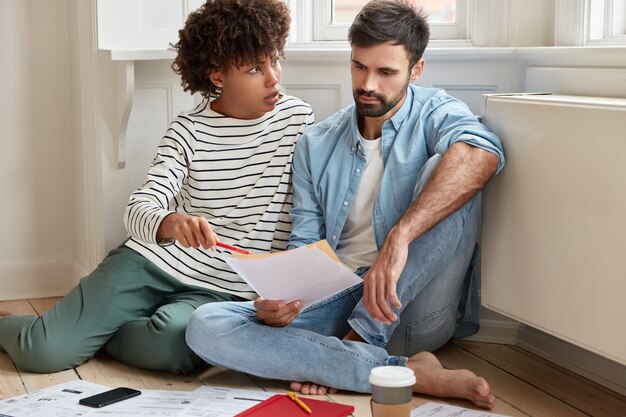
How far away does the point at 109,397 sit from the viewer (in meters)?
2.09

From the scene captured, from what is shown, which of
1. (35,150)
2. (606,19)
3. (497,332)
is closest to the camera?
(606,19)

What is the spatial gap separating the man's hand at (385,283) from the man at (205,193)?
1.54ft

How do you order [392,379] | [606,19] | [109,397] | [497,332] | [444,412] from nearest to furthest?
1. [392,379]
2. [444,412]
3. [109,397]
4. [606,19]
5. [497,332]

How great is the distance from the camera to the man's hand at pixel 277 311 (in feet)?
7.00

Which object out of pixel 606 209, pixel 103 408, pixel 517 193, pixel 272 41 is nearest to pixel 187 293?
pixel 103 408

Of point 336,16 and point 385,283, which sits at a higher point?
point 336,16

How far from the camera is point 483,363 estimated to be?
2.38 m

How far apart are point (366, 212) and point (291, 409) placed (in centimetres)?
55

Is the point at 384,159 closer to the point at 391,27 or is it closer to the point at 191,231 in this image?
the point at 391,27

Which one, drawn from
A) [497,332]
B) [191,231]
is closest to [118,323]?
[191,231]

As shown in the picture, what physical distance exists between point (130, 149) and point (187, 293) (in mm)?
617

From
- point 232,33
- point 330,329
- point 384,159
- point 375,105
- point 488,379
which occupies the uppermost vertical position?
point 232,33

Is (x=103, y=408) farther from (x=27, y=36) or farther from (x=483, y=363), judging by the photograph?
(x=27, y=36)

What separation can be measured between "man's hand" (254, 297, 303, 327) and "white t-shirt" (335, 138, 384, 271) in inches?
9.0
